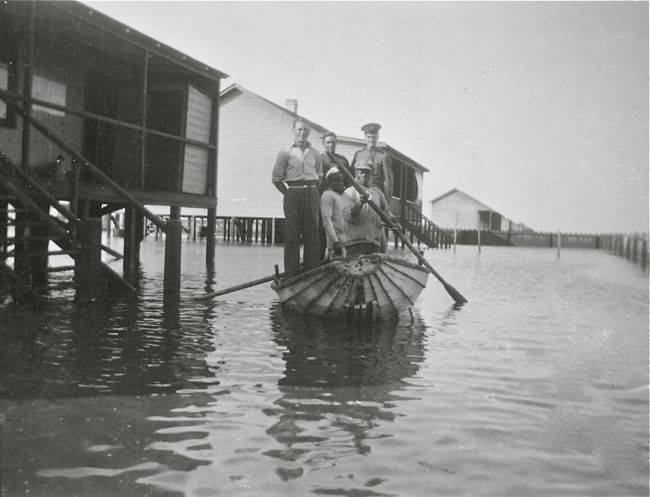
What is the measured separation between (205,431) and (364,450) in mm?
937

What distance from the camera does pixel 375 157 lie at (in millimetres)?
10695

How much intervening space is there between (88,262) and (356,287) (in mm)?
3646

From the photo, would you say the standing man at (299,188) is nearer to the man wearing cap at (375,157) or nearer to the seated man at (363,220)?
the seated man at (363,220)

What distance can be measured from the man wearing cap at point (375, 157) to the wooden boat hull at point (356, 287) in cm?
172

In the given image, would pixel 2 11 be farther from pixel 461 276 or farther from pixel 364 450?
pixel 461 276

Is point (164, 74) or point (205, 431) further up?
point (164, 74)

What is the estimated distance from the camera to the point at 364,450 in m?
4.01

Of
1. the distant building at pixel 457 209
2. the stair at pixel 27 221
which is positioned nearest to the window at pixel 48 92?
the stair at pixel 27 221

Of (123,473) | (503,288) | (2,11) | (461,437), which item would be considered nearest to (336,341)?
(461,437)

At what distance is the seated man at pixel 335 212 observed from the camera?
9.45m

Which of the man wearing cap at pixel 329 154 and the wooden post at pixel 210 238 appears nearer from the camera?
the man wearing cap at pixel 329 154

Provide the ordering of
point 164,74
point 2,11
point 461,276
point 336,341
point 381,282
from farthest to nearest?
point 461,276
point 164,74
point 2,11
point 381,282
point 336,341

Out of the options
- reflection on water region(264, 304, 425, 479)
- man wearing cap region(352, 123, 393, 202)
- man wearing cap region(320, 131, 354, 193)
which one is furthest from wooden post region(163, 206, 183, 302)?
man wearing cap region(352, 123, 393, 202)

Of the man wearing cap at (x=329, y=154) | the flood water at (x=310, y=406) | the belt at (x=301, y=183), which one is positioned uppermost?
the man wearing cap at (x=329, y=154)
